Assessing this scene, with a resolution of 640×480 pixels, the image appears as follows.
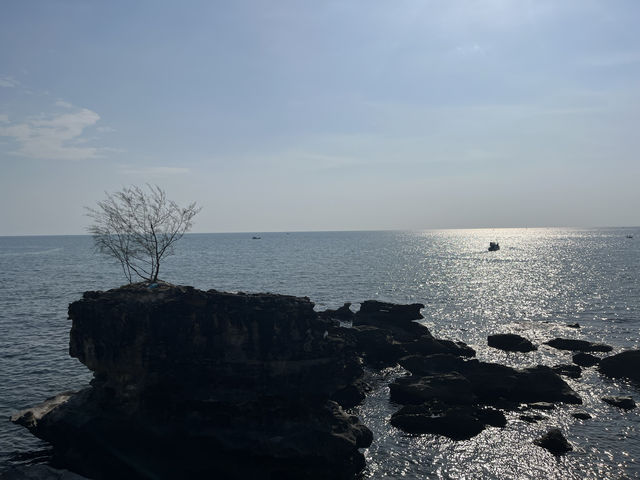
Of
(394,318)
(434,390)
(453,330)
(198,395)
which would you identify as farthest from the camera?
(453,330)

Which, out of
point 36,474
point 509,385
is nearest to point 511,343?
point 509,385

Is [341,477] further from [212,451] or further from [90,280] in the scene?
[90,280]

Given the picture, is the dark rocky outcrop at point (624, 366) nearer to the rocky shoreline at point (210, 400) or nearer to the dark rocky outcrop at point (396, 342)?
the dark rocky outcrop at point (396, 342)

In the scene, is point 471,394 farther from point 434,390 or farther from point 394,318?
point 394,318

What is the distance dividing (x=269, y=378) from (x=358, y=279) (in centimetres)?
8360

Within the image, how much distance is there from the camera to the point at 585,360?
4534 cm

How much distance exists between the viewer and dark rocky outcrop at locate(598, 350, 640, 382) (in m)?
41.3

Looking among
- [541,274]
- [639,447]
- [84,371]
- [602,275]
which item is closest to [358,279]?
[541,274]

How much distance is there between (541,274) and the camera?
411ft

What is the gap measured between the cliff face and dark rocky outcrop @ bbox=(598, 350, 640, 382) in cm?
2743

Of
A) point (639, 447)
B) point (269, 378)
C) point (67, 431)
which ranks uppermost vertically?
point (269, 378)

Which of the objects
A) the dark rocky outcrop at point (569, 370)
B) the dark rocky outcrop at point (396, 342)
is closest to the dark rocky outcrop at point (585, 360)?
the dark rocky outcrop at point (569, 370)

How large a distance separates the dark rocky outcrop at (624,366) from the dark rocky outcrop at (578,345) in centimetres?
719

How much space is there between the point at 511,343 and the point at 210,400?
3706cm
